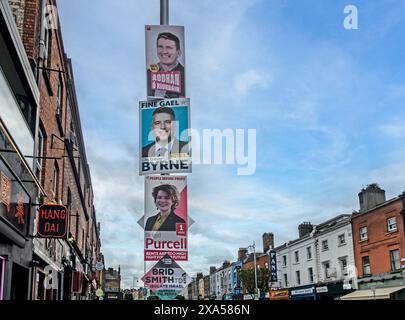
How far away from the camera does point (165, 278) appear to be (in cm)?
574

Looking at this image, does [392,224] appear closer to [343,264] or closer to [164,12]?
[343,264]

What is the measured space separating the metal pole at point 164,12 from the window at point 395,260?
31473 millimetres

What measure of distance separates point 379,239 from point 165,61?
108ft

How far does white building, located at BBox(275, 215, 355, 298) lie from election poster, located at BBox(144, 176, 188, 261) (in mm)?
35429

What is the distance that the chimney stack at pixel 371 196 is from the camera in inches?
1452

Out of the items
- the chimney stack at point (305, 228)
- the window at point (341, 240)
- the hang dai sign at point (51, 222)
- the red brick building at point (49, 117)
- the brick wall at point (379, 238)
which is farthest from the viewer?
the chimney stack at point (305, 228)

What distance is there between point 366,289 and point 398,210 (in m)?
7.32

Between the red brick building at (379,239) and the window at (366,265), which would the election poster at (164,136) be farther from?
the window at (366,265)

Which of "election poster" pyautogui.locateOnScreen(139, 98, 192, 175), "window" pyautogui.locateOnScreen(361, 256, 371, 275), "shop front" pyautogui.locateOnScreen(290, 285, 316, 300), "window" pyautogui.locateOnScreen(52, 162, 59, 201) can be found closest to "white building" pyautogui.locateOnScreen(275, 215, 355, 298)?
"shop front" pyautogui.locateOnScreen(290, 285, 316, 300)

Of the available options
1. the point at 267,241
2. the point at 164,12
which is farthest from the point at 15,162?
the point at 267,241

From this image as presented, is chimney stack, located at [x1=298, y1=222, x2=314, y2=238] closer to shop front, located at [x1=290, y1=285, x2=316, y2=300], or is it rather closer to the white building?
the white building

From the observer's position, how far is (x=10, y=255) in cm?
806

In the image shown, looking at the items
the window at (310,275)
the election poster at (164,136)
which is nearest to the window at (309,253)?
the window at (310,275)
